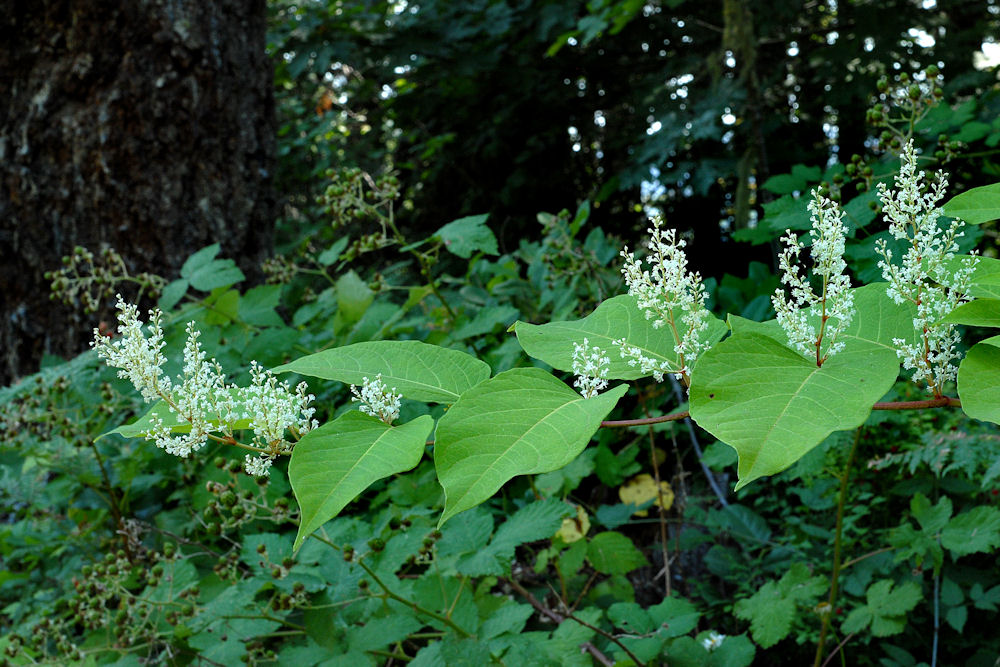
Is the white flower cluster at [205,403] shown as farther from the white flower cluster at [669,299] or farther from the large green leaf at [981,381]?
the large green leaf at [981,381]

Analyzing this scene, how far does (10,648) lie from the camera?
155 cm

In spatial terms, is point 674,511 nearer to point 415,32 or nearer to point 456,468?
point 456,468

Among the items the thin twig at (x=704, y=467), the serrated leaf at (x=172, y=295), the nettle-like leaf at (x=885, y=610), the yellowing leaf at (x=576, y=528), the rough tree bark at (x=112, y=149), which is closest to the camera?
the nettle-like leaf at (x=885, y=610)

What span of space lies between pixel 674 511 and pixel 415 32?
12.6ft

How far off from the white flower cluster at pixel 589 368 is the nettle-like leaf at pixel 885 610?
1235 millimetres

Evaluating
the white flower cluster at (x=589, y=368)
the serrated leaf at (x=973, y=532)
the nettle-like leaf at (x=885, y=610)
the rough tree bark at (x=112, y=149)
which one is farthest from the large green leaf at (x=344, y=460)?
the rough tree bark at (x=112, y=149)

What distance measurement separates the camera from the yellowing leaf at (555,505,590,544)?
1895mm

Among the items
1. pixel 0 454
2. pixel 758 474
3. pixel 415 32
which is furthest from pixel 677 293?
pixel 415 32

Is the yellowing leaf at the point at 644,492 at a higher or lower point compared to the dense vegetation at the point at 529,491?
lower

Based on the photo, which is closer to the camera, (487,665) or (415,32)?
(487,665)

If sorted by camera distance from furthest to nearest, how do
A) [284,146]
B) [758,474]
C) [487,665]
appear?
1. [284,146]
2. [487,665]
3. [758,474]

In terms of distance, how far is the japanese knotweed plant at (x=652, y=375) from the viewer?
22.2 inches

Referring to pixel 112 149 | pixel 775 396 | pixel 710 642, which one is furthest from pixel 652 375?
pixel 112 149

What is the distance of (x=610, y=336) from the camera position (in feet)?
2.64
